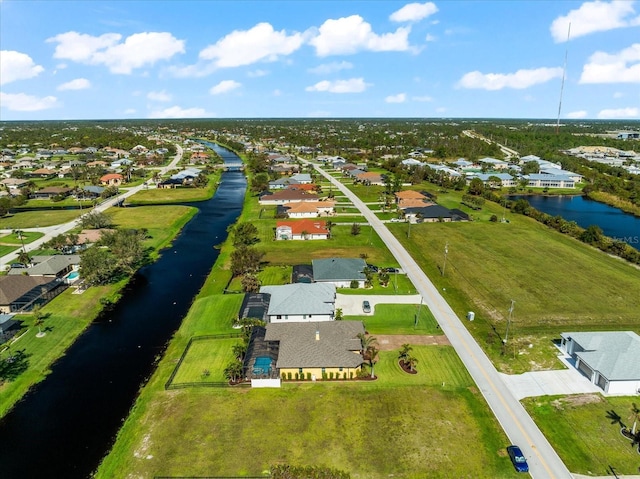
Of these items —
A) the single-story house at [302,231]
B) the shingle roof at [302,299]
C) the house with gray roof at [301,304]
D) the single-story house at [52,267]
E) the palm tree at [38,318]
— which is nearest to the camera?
the palm tree at [38,318]

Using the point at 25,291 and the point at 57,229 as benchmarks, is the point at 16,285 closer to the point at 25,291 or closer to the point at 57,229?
the point at 25,291

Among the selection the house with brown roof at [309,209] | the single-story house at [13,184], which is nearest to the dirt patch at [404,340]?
the house with brown roof at [309,209]

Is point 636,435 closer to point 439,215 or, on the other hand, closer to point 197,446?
point 197,446

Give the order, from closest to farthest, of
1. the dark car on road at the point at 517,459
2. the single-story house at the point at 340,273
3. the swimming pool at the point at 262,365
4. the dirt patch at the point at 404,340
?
the dark car on road at the point at 517,459
the swimming pool at the point at 262,365
the dirt patch at the point at 404,340
the single-story house at the point at 340,273

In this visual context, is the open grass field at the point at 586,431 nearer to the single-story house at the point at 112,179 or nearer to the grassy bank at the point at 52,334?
the grassy bank at the point at 52,334

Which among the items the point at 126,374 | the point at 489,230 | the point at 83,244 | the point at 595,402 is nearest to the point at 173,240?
the point at 83,244
